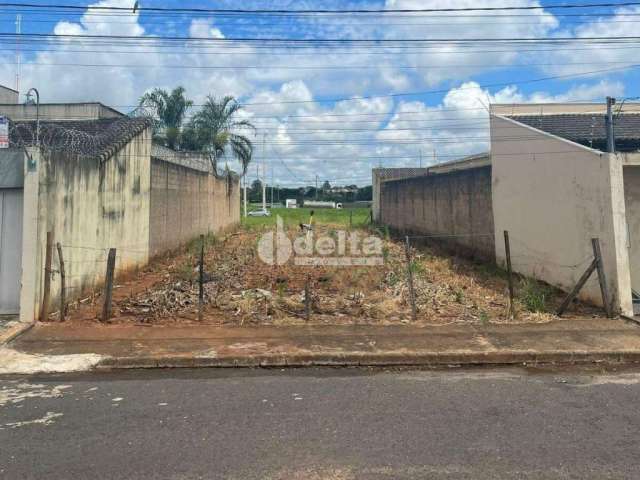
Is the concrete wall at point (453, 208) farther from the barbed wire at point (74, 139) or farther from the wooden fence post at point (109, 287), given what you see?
the wooden fence post at point (109, 287)

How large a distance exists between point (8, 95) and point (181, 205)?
1344 cm

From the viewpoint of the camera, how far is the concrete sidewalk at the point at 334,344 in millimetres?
6277

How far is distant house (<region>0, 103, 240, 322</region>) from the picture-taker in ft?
25.5

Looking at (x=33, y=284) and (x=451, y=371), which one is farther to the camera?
(x=33, y=284)

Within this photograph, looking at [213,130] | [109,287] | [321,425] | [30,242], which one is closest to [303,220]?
[213,130]

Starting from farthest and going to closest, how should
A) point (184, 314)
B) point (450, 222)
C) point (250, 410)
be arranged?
point (450, 222) → point (184, 314) → point (250, 410)

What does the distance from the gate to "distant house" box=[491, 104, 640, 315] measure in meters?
9.70

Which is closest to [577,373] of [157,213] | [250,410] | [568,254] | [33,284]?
[250,410]

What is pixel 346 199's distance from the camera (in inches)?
3556

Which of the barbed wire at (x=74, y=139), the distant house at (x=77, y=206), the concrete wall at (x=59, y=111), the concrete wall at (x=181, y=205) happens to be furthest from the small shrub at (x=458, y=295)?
the concrete wall at (x=59, y=111)

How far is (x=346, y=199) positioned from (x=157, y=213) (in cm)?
7695

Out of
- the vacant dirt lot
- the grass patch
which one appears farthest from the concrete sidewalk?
the grass patch

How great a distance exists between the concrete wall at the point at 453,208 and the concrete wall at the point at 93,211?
29.7ft

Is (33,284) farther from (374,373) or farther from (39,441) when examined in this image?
(374,373)
